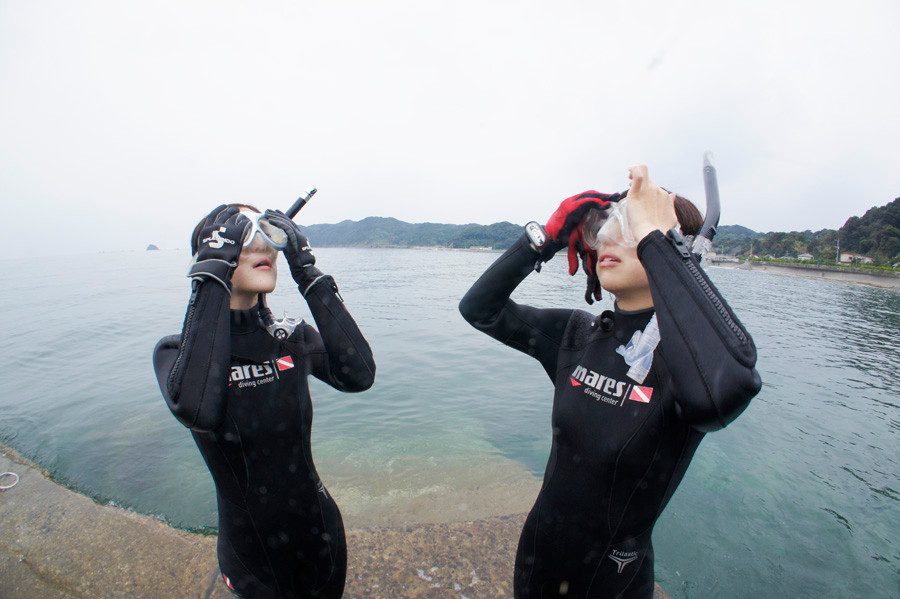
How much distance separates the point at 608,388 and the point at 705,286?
497 mm

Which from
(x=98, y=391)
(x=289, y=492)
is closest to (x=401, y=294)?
(x=98, y=391)

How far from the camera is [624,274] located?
4.79ft

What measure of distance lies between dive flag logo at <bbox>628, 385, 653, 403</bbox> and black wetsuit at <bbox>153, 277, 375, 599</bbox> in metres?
1.13

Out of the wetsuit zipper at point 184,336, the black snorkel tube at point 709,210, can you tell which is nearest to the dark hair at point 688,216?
the black snorkel tube at point 709,210

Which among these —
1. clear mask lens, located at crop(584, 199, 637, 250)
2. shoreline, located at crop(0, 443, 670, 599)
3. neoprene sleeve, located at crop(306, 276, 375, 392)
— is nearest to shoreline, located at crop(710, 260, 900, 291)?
shoreline, located at crop(0, 443, 670, 599)

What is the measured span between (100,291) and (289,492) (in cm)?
3230

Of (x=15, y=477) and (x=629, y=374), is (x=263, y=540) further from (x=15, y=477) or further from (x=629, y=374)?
(x=15, y=477)

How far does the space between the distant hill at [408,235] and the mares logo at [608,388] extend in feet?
383

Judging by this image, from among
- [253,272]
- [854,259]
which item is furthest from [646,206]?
[854,259]

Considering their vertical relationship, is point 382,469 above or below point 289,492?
below

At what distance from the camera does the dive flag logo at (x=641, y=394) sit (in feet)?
4.63

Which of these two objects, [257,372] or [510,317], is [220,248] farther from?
[510,317]

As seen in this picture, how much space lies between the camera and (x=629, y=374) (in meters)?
1.45

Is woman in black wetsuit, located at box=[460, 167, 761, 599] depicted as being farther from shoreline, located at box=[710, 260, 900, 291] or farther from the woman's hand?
shoreline, located at box=[710, 260, 900, 291]
